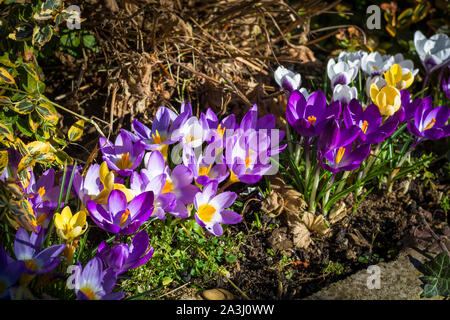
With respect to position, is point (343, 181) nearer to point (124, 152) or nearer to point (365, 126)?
point (365, 126)

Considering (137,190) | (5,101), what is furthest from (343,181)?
(5,101)

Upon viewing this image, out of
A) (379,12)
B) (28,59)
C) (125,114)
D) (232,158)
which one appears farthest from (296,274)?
(379,12)

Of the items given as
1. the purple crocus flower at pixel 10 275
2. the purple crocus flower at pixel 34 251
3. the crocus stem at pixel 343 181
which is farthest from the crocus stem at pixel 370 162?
the purple crocus flower at pixel 10 275

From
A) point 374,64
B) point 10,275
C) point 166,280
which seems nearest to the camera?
point 10,275

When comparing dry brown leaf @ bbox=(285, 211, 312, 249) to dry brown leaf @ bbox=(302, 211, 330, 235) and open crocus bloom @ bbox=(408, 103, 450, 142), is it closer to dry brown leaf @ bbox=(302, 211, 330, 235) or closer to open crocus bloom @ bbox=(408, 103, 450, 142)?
dry brown leaf @ bbox=(302, 211, 330, 235)

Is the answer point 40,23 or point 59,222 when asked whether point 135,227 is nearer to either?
point 59,222

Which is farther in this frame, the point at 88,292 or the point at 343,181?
the point at 343,181

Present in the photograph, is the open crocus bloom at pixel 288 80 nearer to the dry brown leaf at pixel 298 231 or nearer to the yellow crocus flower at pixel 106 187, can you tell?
the dry brown leaf at pixel 298 231
